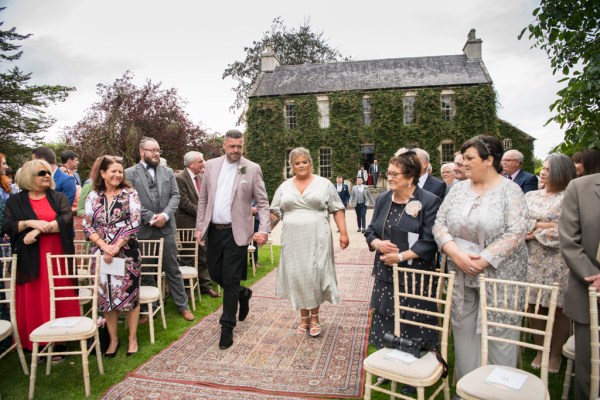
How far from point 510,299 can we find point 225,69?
1236 inches

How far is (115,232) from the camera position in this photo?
3.90 m

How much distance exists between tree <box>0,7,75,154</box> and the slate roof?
1380cm

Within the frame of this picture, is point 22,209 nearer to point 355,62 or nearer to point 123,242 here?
point 123,242

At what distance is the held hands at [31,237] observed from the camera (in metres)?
3.83

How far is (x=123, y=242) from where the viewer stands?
3879mm

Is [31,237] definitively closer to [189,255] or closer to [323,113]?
[189,255]

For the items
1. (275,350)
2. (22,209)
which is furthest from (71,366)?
(275,350)

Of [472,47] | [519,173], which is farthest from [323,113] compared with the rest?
[519,173]

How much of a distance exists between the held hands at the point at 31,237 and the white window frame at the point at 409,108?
2083cm

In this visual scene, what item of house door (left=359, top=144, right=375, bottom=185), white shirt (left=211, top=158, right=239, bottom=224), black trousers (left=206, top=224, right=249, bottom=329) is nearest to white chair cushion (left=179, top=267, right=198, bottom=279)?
black trousers (left=206, top=224, right=249, bottom=329)

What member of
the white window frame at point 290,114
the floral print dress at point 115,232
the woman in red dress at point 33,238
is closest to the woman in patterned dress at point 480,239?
the floral print dress at point 115,232

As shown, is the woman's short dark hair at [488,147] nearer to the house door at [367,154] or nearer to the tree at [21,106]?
the house door at [367,154]

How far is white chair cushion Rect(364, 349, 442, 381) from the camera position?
94.7 inches

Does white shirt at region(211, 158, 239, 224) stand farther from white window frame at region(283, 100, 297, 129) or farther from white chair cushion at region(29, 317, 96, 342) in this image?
white window frame at region(283, 100, 297, 129)
